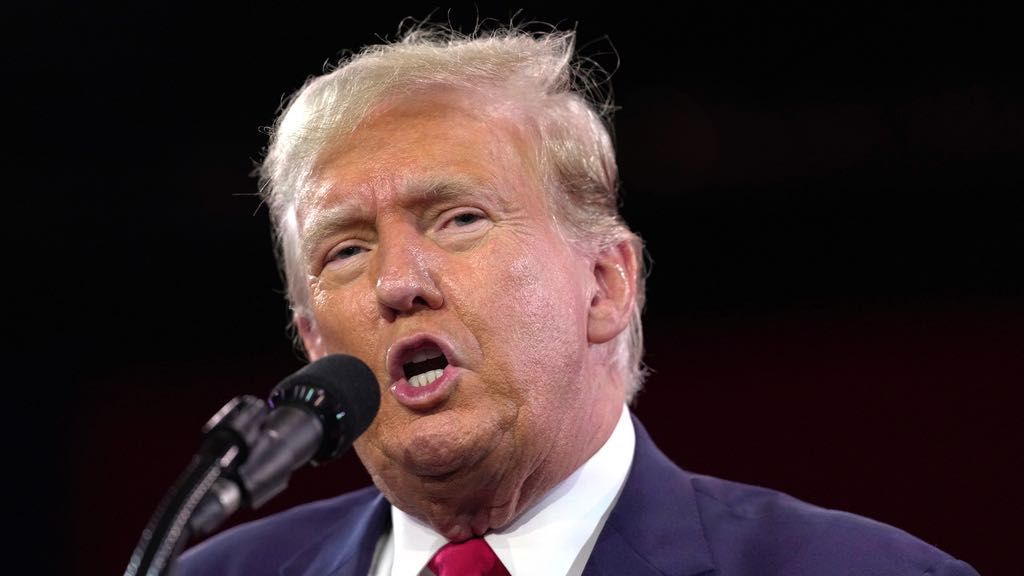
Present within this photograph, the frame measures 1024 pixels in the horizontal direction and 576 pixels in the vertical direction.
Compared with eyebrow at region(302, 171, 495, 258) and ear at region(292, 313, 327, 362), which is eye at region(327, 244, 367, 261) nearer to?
eyebrow at region(302, 171, 495, 258)

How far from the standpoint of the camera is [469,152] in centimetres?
207

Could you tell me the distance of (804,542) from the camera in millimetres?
2033

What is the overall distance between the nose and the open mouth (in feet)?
0.22

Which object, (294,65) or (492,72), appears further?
(294,65)

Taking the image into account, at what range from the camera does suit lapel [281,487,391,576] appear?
7.45 ft

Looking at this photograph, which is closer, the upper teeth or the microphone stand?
the microphone stand

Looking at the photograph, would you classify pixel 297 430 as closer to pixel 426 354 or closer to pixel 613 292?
pixel 426 354

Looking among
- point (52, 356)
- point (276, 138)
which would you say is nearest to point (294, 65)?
point (52, 356)

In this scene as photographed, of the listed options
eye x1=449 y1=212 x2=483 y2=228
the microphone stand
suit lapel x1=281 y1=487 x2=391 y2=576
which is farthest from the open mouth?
the microphone stand

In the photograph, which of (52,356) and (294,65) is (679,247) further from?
(52,356)

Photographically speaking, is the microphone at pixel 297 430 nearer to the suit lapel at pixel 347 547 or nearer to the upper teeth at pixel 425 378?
the upper teeth at pixel 425 378

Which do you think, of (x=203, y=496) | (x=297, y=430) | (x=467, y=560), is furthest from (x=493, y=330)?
(x=203, y=496)

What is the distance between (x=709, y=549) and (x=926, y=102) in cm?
215

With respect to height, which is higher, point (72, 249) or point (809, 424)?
point (72, 249)
